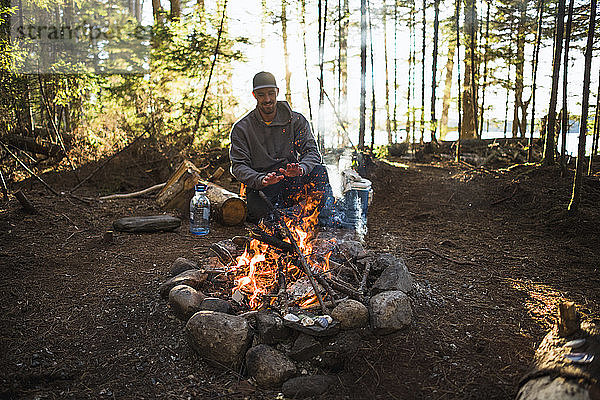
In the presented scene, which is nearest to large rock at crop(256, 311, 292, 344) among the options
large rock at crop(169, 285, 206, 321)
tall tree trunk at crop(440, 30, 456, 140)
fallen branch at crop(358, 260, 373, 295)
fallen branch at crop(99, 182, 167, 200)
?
large rock at crop(169, 285, 206, 321)

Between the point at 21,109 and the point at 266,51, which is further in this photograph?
the point at 266,51

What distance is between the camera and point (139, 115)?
8.96m

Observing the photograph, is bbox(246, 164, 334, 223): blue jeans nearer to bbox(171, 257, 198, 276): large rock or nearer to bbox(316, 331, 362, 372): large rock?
bbox(171, 257, 198, 276): large rock

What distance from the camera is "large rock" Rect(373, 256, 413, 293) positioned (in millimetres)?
3068

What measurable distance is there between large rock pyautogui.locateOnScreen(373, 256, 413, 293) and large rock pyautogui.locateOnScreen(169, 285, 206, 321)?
1368mm

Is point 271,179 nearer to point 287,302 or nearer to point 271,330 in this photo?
point 287,302

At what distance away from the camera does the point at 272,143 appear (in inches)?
166

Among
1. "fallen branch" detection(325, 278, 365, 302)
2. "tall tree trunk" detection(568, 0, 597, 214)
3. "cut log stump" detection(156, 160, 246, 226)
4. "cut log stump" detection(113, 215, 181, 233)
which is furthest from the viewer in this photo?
"cut log stump" detection(156, 160, 246, 226)

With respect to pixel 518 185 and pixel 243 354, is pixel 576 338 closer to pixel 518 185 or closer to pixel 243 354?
pixel 243 354

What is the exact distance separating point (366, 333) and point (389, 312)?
215mm

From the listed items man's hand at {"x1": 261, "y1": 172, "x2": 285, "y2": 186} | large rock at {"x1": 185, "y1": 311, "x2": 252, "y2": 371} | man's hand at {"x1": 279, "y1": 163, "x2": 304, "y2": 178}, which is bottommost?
large rock at {"x1": 185, "y1": 311, "x2": 252, "y2": 371}

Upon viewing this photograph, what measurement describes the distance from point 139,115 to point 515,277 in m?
8.19

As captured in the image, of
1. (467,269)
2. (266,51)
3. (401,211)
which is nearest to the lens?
(467,269)

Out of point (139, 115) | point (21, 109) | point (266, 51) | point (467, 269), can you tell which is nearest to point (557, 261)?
point (467, 269)
